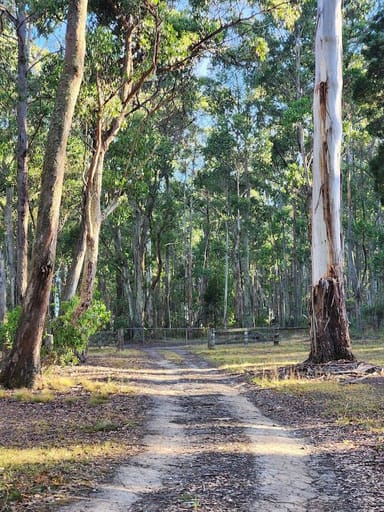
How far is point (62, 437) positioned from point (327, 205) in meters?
9.59

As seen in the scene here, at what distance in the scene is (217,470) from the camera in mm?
5457

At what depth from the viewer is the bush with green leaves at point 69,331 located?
13.3 metres

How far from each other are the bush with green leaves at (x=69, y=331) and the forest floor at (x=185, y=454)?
239cm

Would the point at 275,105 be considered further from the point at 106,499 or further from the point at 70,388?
the point at 106,499

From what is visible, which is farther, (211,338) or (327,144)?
(211,338)

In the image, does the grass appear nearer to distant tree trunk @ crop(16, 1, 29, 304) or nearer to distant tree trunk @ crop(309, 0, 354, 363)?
distant tree trunk @ crop(16, 1, 29, 304)

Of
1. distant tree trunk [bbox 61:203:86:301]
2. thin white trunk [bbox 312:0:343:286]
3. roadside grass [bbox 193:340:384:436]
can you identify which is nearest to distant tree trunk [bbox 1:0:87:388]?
distant tree trunk [bbox 61:203:86:301]

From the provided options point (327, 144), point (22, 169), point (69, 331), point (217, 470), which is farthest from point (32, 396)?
point (327, 144)

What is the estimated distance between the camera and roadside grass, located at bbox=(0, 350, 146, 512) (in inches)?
189

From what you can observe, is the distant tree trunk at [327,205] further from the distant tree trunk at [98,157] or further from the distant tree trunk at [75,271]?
the distant tree trunk at [75,271]

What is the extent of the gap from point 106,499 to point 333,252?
35.0 ft

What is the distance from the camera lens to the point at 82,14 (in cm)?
1138

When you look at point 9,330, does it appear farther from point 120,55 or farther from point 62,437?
point 120,55

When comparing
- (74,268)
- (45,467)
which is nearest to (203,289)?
(74,268)
